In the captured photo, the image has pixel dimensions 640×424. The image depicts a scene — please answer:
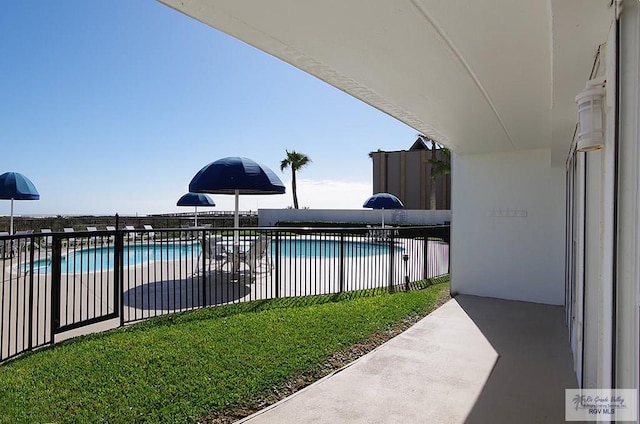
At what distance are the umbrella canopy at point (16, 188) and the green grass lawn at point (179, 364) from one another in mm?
9093

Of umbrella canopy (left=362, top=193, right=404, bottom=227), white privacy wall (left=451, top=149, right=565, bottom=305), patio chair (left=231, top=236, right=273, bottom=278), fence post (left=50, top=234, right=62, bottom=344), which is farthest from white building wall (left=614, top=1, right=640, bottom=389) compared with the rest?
umbrella canopy (left=362, top=193, right=404, bottom=227)

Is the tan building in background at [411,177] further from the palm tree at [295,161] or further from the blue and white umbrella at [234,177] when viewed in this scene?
the blue and white umbrella at [234,177]

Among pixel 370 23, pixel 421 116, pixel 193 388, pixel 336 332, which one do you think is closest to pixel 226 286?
pixel 336 332

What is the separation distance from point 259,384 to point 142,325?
2.24 m

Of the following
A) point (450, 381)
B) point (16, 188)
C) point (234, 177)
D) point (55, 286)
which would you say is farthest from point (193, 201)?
point (450, 381)

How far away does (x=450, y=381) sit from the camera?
3.12 m

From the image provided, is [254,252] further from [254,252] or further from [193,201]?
[193,201]

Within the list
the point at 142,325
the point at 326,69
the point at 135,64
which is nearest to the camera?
the point at 326,69

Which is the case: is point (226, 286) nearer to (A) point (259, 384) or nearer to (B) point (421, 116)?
(A) point (259, 384)

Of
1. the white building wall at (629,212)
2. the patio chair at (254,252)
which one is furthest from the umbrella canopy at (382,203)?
the white building wall at (629,212)

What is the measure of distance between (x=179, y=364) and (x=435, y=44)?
3283mm

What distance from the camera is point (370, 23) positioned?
2.06 metres

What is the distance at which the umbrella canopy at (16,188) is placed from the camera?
34.1ft

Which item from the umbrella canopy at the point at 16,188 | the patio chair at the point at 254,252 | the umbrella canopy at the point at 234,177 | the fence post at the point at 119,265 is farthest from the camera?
the umbrella canopy at the point at 16,188
